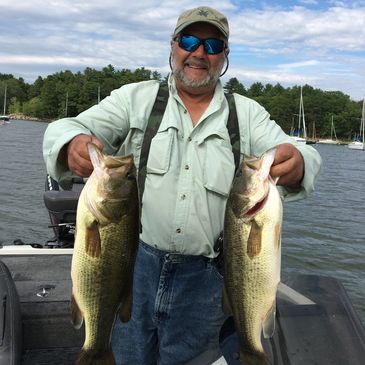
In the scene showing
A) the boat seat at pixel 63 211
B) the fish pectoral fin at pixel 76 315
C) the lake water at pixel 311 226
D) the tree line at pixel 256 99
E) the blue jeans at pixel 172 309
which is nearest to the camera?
the fish pectoral fin at pixel 76 315

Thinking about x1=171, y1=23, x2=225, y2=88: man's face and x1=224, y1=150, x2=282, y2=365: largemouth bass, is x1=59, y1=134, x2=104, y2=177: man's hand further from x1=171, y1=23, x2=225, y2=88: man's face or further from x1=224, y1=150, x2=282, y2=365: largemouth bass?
x1=171, y1=23, x2=225, y2=88: man's face

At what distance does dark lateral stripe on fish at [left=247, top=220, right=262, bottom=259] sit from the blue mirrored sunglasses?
1.18 m

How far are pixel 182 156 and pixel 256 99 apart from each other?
353ft

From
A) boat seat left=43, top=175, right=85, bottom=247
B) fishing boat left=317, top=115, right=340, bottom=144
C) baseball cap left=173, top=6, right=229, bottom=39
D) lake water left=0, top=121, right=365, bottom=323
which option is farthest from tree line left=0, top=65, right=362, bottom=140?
baseball cap left=173, top=6, right=229, bottom=39

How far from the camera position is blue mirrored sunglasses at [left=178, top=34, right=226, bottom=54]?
3092mm

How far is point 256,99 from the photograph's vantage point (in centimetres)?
10812

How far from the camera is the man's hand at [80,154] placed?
240 cm

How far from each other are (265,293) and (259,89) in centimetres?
11906

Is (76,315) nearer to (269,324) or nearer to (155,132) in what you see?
(269,324)

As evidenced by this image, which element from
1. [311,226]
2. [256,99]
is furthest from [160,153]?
[256,99]

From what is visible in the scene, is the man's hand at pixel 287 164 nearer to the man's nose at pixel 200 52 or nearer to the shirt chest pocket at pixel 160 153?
the shirt chest pocket at pixel 160 153

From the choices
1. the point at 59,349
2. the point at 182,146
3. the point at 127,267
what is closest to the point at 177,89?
the point at 182,146

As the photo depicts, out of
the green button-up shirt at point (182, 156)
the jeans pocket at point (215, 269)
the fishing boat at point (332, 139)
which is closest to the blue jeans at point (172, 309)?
the jeans pocket at point (215, 269)

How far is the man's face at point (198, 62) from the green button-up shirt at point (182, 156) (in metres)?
0.16
